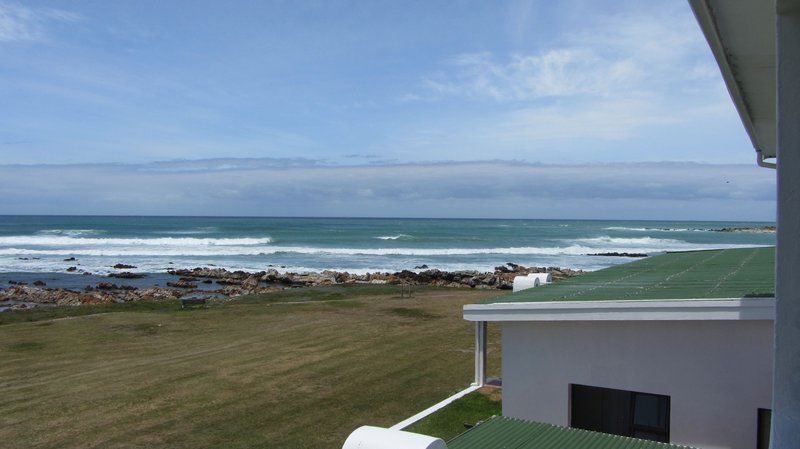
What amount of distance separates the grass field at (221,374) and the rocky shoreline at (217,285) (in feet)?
15.4

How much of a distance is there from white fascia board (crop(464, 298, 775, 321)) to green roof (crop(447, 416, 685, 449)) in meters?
1.26

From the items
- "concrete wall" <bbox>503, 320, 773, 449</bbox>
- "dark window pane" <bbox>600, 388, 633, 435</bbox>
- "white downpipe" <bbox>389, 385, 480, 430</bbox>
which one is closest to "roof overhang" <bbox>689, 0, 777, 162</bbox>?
"concrete wall" <bbox>503, 320, 773, 449</bbox>

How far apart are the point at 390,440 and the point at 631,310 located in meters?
3.44

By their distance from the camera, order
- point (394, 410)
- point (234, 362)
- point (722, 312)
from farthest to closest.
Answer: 1. point (234, 362)
2. point (394, 410)
3. point (722, 312)

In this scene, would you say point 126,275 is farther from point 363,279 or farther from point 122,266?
point 363,279

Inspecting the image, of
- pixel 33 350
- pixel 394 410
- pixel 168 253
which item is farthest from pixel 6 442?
pixel 168 253

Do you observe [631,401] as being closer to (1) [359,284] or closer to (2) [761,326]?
(2) [761,326]

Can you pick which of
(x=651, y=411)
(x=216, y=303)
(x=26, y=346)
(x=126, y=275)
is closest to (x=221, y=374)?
(x=26, y=346)

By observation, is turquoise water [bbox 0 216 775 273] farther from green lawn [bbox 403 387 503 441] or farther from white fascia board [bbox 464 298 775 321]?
white fascia board [bbox 464 298 775 321]

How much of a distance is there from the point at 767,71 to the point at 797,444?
114 inches

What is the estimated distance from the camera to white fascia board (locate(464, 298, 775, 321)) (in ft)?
18.1

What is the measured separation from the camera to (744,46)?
3.82 metres

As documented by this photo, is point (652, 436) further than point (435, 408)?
No

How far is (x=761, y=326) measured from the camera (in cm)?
573
